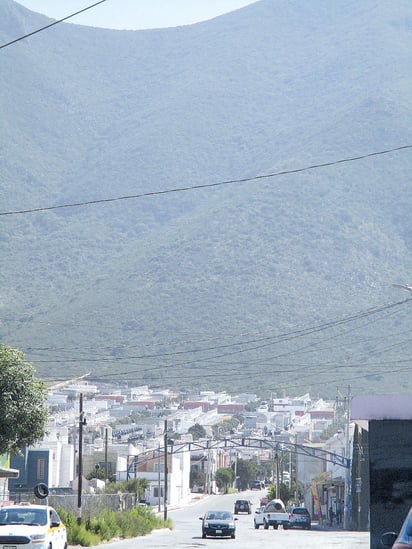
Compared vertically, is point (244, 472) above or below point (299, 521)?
above

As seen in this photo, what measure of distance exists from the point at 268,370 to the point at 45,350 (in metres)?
35.2

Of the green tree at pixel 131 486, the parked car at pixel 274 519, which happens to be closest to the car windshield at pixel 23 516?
the parked car at pixel 274 519

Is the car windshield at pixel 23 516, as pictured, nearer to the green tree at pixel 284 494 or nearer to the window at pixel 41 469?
the window at pixel 41 469

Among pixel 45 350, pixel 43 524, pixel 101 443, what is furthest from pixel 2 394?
pixel 45 350

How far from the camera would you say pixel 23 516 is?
27375 mm

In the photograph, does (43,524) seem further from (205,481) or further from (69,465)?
(205,481)

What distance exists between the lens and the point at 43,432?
3609 centimetres

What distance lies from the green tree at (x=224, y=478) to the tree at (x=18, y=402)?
120048mm

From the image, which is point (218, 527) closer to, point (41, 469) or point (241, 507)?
point (41, 469)

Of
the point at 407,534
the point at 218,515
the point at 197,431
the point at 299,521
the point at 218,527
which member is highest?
the point at 197,431

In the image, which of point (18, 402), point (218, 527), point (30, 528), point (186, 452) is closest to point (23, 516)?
point (30, 528)

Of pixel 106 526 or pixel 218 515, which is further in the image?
pixel 218 515

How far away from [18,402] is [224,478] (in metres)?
121

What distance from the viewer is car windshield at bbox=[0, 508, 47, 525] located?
27109 millimetres
